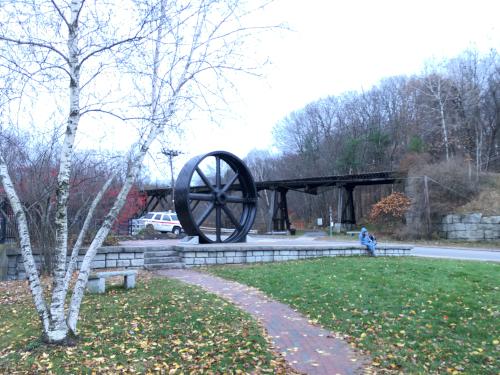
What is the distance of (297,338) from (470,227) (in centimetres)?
2339

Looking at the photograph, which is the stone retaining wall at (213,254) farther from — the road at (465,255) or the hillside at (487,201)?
the hillside at (487,201)

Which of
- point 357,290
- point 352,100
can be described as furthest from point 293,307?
point 352,100

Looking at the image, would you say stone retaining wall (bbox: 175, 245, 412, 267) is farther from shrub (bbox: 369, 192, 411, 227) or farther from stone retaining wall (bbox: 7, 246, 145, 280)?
shrub (bbox: 369, 192, 411, 227)

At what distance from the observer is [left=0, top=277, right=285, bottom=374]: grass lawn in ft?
17.0

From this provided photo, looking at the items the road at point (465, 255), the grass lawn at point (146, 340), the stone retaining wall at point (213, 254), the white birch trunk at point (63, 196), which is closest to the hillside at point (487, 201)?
the road at point (465, 255)

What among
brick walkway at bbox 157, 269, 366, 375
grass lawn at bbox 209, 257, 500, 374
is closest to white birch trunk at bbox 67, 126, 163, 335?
brick walkway at bbox 157, 269, 366, 375

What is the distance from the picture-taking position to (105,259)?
11984mm

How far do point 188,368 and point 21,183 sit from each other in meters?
9.59

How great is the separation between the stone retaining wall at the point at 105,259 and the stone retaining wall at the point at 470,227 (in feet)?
67.9

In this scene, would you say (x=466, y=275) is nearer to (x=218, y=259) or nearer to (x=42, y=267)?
(x=218, y=259)

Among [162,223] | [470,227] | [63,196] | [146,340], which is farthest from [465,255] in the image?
[162,223]

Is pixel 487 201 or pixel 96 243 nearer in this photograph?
pixel 96 243

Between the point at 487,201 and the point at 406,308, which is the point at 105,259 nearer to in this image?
the point at 406,308

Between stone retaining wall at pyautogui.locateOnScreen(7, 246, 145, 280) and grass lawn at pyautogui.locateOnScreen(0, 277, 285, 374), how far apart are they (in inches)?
134
